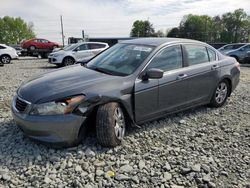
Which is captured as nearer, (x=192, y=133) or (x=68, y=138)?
(x=68, y=138)

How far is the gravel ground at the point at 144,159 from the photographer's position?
3078 mm

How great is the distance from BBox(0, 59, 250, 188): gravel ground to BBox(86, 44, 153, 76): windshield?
105 cm

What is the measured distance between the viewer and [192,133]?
4367mm

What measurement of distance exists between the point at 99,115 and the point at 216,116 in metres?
2.70

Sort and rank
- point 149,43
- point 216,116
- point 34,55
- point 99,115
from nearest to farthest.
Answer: point 99,115 → point 149,43 → point 216,116 → point 34,55

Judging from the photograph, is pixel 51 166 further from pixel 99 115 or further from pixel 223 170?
pixel 223 170

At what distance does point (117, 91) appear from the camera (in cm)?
375

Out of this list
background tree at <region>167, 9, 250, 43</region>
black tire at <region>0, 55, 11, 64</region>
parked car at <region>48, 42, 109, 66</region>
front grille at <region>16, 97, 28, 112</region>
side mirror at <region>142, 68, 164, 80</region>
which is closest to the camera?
front grille at <region>16, 97, 28, 112</region>

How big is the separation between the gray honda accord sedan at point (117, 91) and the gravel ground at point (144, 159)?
0.83ft

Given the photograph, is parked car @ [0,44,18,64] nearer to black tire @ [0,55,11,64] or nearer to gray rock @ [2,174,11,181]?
black tire @ [0,55,11,64]

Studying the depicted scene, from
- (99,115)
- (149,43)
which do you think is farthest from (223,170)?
(149,43)

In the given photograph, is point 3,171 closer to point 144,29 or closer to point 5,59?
point 5,59

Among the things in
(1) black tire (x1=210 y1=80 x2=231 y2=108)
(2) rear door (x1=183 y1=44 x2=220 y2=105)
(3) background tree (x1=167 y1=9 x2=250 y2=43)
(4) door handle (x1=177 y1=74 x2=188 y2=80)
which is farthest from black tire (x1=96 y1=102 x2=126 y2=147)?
(3) background tree (x1=167 y1=9 x2=250 y2=43)

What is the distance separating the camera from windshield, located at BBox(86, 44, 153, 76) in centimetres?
416
